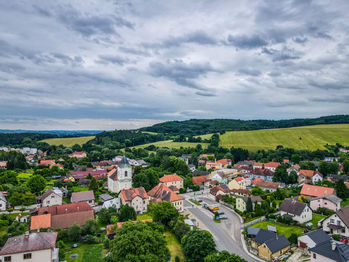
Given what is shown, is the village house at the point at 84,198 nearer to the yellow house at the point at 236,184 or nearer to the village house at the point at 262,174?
the yellow house at the point at 236,184

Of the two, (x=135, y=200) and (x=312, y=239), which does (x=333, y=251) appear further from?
(x=135, y=200)

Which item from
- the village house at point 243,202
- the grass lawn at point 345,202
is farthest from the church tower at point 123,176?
the grass lawn at point 345,202

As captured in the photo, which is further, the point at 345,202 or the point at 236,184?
the point at 236,184

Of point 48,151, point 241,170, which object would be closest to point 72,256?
point 241,170

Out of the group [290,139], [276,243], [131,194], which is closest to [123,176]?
[131,194]

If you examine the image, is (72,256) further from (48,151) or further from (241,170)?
(48,151)

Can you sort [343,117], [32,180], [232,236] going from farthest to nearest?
[343,117], [32,180], [232,236]
